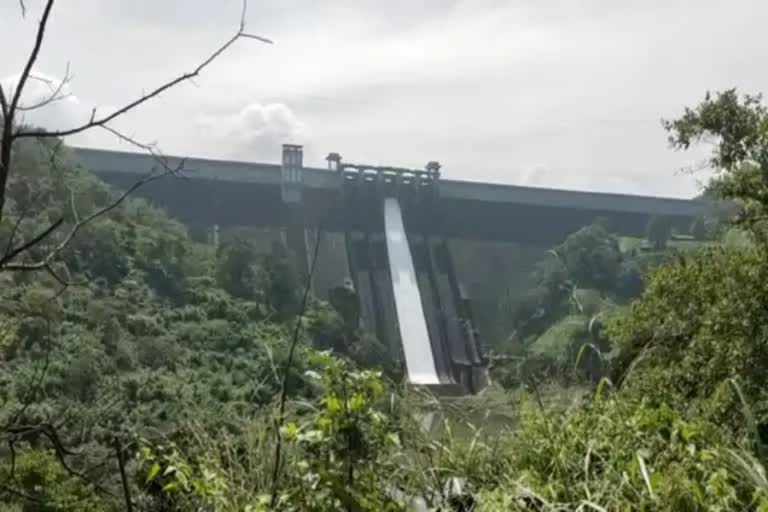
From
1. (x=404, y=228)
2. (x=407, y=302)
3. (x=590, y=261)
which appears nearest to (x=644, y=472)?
(x=407, y=302)

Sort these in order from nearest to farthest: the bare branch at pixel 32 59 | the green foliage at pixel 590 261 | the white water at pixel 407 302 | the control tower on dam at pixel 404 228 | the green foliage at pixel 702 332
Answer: the bare branch at pixel 32 59, the green foliage at pixel 702 332, the white water at pixel 407 302, the control tower on dam at pixel 404 228, the green foliage at pixel 590 261

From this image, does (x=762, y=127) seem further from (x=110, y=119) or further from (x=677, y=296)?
(x=110, y=119)

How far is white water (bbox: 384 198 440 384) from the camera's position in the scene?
27109 mm

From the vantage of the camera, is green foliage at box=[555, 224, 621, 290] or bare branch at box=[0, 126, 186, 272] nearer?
bare branch at box=[0, 126, 186, 272]

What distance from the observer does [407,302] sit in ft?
94.6

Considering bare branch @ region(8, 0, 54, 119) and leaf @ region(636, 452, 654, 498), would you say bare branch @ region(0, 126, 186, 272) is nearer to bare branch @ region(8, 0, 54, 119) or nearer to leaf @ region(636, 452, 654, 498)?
bare branch @ region(8, 0, 54, 119)

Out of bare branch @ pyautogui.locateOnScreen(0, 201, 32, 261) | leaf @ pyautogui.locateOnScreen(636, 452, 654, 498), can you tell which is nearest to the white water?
leaf @ pyautogui.locateOnScreen(636, 452, 654, 498)

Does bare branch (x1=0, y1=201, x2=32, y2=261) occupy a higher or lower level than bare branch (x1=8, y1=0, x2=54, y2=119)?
lower

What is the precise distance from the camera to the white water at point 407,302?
27.1 metres

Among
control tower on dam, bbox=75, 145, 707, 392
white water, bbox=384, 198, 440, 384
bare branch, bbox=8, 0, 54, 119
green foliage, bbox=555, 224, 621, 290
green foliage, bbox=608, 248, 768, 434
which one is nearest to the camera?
bare branch, bbox=8, 0, 54, 119

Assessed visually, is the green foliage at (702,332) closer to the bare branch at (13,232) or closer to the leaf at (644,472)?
the leaf at (644,472)

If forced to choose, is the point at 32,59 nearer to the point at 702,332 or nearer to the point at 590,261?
the point at 702,332

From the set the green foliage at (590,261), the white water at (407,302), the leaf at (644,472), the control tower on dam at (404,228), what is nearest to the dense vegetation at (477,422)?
the leaf at (644,472)

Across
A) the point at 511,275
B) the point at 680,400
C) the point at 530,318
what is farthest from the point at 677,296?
the point at 511,275
